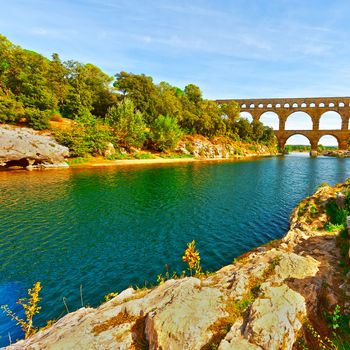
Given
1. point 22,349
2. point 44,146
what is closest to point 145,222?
point 22,349

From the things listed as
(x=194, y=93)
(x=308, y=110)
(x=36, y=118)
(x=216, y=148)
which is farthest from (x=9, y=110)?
(x=308, y=110)

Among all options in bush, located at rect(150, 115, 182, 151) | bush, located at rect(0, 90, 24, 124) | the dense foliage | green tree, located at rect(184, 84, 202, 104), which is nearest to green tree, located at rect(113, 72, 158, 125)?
the dense foliage

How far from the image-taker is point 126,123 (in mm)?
51562

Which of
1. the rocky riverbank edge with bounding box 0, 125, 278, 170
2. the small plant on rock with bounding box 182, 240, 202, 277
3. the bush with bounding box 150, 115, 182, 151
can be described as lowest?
the small plant on rock with bounding box 182, 240, 202, 277

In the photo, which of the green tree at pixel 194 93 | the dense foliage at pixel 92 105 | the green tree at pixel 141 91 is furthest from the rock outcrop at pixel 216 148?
the green tree at pixel 194 93

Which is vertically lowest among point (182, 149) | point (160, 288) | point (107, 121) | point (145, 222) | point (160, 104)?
point (145, 222)

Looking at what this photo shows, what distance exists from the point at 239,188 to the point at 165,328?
23.3 meters

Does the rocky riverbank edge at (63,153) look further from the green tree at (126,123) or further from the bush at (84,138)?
the green tree at (126,123)

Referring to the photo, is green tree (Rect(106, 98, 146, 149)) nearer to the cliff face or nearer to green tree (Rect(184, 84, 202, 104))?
green tree (Rect(184, 84, 202, 104))

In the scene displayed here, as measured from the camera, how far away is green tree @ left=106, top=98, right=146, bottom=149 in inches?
2025

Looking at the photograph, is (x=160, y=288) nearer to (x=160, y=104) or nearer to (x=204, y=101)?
(x=160, y=104)

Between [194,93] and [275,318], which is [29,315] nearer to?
[275,318]

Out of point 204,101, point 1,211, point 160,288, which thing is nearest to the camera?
point 160,288

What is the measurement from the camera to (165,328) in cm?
395
